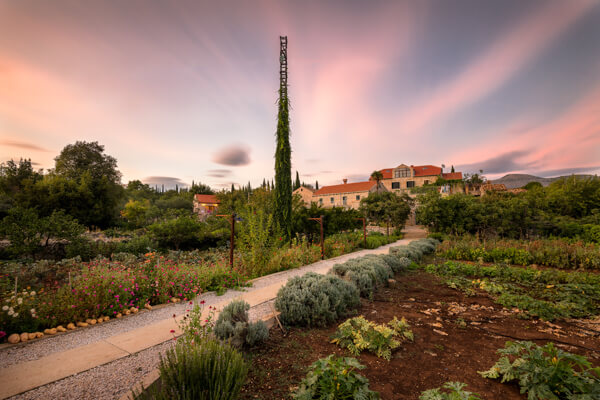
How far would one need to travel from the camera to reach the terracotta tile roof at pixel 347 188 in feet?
121

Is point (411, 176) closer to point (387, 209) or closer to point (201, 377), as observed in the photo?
point (387, 209)

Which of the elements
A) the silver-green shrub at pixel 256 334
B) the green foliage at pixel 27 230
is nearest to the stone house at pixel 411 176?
the silver-green shrub at pixel 256 334

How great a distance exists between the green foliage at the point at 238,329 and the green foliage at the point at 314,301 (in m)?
0.61

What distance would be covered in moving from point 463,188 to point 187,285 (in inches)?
1732

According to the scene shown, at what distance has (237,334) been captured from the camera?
2.37 m

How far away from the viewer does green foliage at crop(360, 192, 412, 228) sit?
57.8 ft

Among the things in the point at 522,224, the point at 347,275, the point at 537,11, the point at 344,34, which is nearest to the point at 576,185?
the point at 522,224

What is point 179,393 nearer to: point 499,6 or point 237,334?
point 237,334

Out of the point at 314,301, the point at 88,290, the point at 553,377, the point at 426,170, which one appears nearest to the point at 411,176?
the point at 426,170

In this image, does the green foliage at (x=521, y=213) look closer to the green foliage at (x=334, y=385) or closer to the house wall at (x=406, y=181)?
the green foliage at (x=334, y=385)

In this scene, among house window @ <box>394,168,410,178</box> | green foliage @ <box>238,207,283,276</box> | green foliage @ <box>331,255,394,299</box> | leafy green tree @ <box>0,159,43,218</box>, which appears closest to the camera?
green foliage @ <box>331,255,394,299</box>

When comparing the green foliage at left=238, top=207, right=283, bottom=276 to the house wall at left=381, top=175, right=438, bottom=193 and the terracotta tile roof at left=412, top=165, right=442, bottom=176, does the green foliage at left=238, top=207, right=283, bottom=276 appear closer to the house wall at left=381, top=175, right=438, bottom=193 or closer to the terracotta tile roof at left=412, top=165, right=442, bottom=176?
the house wall at left=381, top=175, right=438, bottom=193

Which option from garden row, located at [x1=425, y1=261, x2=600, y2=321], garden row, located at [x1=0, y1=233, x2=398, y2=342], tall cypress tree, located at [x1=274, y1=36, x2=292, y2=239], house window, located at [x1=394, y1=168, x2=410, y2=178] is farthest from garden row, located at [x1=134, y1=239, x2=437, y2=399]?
house window, located at [x1=394, y1=168, x2=410, y2=178]

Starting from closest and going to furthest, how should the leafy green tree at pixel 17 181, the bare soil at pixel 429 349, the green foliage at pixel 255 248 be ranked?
the bare soil at pixel 429 349 → the green foliage at pixel 255 248 → the leafy green tree at pixel 17 181
